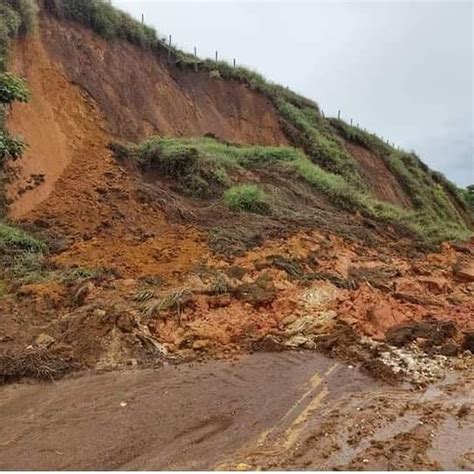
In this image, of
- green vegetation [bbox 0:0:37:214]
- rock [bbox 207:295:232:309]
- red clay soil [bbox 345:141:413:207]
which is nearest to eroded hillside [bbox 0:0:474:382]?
rock [bbox 207:295:232:309]

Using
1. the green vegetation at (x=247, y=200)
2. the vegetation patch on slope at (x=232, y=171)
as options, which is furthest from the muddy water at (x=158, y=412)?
the vegetation patch on slope at (x=232, y=171)

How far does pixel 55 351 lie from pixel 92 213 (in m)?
5.45

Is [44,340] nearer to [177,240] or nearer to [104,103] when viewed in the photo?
[177,240]

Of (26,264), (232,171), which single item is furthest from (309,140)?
(26,264)

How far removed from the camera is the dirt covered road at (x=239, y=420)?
199 inches

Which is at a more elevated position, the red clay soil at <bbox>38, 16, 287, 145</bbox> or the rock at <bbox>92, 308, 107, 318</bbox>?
the red clay soil at <bbox>38, 16, 287, 145</bbox>

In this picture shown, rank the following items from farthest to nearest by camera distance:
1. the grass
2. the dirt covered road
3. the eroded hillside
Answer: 1. the grass
2. the eroded hillside
3. the dirt covered road

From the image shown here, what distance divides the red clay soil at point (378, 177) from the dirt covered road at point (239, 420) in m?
19.9

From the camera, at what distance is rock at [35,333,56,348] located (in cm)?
751

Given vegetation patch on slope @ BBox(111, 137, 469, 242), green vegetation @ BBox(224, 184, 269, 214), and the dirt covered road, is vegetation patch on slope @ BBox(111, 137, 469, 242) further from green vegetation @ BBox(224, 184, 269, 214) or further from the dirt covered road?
the dirt covered road

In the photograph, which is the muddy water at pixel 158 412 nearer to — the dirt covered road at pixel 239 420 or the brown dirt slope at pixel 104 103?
the dirt covered road at pixel 239 420

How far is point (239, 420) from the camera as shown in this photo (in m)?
6.02

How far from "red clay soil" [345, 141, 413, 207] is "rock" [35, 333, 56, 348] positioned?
20209 mm

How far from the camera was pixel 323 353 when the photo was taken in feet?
26.7
